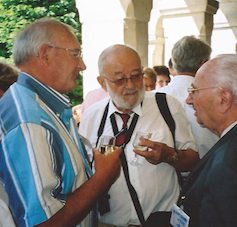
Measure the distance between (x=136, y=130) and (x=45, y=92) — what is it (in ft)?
2.83

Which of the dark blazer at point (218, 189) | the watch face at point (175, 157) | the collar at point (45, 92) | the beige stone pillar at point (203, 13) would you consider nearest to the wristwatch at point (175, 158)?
the watch face at point (175, 157)

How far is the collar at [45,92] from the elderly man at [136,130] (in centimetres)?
68

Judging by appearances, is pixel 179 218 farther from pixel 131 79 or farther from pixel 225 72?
pixel 131 79

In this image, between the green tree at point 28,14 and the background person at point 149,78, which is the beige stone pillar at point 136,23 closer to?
the background person at point 149,78

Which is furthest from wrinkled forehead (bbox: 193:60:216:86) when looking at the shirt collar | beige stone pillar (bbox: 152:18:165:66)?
beige stone pillar (bbox: 152:18:165:66)

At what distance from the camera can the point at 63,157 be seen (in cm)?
129

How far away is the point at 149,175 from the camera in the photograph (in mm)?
1937

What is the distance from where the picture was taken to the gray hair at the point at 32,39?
4.73 ft

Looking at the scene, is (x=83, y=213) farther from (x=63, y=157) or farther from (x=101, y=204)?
(x=101, y=204)

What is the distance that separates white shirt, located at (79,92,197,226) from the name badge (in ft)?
0.98

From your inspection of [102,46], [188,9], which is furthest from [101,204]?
[188,9]

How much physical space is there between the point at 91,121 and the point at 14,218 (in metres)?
1.15

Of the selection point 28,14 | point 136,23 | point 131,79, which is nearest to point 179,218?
point 131,79

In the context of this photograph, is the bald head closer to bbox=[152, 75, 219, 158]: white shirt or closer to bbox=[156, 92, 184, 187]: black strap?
bbox=[156, 92, 184, 187]: black strap
